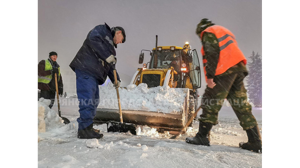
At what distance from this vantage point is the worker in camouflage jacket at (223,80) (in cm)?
208

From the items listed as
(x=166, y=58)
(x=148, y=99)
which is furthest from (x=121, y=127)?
(x=166, y=58)

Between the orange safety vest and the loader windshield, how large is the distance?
3.58 m

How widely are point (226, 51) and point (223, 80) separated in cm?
36

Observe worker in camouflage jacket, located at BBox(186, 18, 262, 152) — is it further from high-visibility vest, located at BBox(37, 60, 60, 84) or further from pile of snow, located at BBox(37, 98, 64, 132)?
high-visibility vest, located at BBox(37, 60, 60, 84)

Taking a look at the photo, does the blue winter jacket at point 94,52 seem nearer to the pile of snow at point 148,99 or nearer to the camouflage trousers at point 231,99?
the pile of snow at point 148,99

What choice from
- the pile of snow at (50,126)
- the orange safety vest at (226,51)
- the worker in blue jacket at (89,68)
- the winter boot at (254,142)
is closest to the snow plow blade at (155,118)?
the pile of snow at (50,126)

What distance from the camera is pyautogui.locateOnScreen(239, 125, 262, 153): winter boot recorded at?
2.00m

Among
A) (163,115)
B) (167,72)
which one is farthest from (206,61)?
(167,72)

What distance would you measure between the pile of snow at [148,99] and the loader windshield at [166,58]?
2.39 metres

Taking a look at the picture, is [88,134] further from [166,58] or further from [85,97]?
[166,58]
